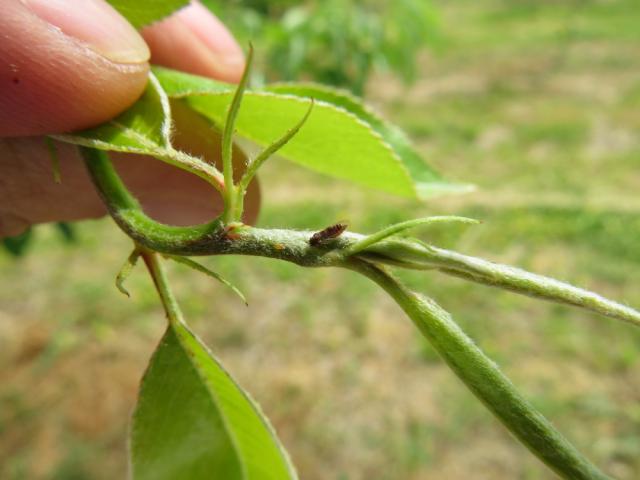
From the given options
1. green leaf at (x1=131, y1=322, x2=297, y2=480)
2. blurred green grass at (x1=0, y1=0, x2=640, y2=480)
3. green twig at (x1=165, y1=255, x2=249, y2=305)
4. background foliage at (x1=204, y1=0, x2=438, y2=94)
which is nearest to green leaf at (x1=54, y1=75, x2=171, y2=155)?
green twig at (x1=165, y1=255, x2=249, y2=305)

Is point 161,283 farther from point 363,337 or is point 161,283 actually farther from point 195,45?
point 363,337

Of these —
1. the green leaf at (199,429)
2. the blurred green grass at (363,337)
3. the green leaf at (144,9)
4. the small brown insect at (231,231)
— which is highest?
the green leaf at (144,9)

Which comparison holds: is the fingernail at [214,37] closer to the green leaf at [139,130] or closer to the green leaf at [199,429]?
the green leaf at [139,130]

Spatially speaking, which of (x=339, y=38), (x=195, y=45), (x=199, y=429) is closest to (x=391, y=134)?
(x=199, y=429)

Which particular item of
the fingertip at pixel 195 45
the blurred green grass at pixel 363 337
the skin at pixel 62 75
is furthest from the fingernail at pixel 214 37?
the blurred green grass at pixel 363 337

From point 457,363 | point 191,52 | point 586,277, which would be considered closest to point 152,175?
point 191,52

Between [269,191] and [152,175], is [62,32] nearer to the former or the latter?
[152,175]

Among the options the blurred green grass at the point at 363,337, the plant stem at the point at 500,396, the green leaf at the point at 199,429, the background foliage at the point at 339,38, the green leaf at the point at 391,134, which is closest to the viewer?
the plant stem at the point at 500,396
